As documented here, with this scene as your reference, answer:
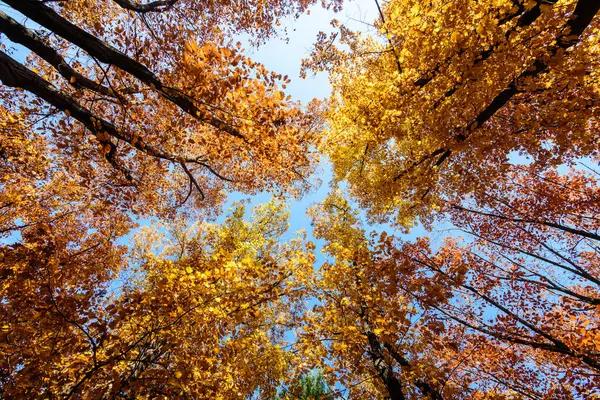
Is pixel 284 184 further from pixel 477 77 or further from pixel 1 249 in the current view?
Result: pixel 1 249

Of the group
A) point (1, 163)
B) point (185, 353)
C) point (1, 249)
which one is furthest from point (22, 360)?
point (1, 163)

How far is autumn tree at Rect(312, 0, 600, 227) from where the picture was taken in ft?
14.1

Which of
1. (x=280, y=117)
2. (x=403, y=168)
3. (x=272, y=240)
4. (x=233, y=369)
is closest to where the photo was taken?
(x=280, y=117)

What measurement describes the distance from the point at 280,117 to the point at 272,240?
914cm

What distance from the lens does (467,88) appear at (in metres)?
5.11

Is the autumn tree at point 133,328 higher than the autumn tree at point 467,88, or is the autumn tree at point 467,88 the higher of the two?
the autumn tree at point 467,88

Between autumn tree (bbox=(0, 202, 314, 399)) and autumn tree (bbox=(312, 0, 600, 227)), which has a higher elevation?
autumn tree (bbox=(312, 0, 600, 227))

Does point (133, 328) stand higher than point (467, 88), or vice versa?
point (467, 88)

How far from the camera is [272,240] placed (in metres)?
12.8

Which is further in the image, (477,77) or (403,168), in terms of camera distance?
(403,168)

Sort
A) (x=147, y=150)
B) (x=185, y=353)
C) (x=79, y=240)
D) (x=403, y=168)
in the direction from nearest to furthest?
(x=185, y=353) < (x=147, y=150) < (x=403, y=168) < (x=79, y=240)

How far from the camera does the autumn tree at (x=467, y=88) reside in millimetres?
4305

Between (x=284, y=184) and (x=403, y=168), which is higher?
(x=403, y=168)

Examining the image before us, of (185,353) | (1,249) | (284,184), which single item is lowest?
(185,353)
